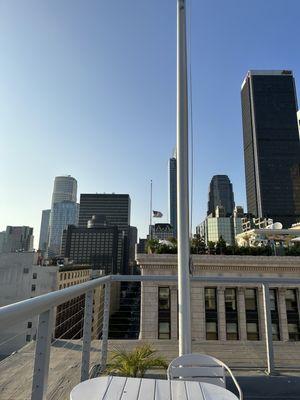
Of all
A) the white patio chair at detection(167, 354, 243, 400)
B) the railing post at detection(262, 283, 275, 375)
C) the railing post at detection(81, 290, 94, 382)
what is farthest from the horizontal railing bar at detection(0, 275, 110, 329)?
the railing post at detection(262, 283, 275, 375)

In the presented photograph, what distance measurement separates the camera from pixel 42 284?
1666 inches

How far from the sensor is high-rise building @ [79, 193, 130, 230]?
160 m

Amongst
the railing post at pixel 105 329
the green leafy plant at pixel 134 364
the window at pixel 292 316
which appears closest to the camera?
the green leafy plant at pixel 134 364

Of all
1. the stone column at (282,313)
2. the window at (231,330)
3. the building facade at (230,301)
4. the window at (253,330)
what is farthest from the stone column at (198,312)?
the stone column at (282,313)

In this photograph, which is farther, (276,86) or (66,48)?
(276,86)

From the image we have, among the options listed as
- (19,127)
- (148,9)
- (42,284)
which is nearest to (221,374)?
(148,9)

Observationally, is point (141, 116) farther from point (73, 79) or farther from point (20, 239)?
point (20, 239)

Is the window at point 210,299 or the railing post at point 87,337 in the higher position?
the railing post at point 87,337

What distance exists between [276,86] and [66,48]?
13213 cm

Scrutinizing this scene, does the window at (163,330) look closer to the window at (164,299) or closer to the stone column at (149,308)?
the window at (164,299)

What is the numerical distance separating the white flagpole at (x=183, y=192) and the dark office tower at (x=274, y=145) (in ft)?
400

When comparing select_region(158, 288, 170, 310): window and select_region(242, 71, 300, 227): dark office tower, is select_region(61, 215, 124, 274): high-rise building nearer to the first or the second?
select_region(242, 71, 300, 227): dark office tower

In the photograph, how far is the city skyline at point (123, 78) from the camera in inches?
179

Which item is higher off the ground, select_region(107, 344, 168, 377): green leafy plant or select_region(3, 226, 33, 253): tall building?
select_region(3, 226, 33, 253): tall building
